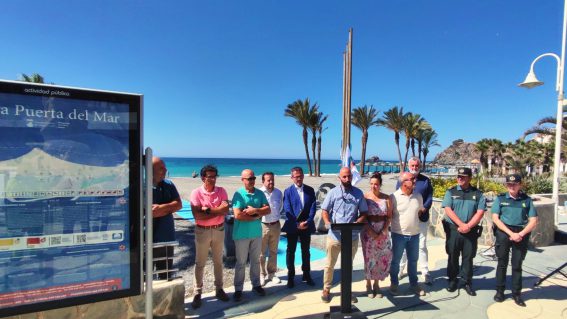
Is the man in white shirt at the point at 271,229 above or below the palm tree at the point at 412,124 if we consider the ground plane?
below

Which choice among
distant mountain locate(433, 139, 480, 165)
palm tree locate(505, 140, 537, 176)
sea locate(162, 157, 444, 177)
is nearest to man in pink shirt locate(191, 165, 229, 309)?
sea locate(162, 157, 444, 177)

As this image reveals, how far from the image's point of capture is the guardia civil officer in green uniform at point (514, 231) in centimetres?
409

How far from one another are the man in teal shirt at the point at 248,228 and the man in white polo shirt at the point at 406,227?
70.5 inches

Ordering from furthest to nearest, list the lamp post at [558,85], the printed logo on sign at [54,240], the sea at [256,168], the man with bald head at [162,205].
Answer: the sea at [256,168]
the lamp post at [558,85]
the man with bald head at [162,205]
the printed logo on sign at [54,240]

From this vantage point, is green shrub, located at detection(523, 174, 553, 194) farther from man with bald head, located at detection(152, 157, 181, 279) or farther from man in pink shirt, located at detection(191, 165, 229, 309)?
man with bald head, located at detection(152, 157, 181, 279)

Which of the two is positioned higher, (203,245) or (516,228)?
(516,228)

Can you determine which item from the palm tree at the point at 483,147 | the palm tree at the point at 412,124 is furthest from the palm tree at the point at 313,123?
the palm tree at the point at 483,147

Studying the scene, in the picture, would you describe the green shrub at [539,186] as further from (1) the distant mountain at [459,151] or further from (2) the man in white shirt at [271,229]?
(1) the distant mountain at [459,151]

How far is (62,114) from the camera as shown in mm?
2305

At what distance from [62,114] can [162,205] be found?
1549mm

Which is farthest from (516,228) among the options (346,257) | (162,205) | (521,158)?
(521,158)

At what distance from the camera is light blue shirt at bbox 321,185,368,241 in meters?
4.16

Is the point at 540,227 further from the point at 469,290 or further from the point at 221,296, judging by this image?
the point at 221,296

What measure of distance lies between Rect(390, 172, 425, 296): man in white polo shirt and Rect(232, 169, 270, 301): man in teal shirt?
5.88ft
